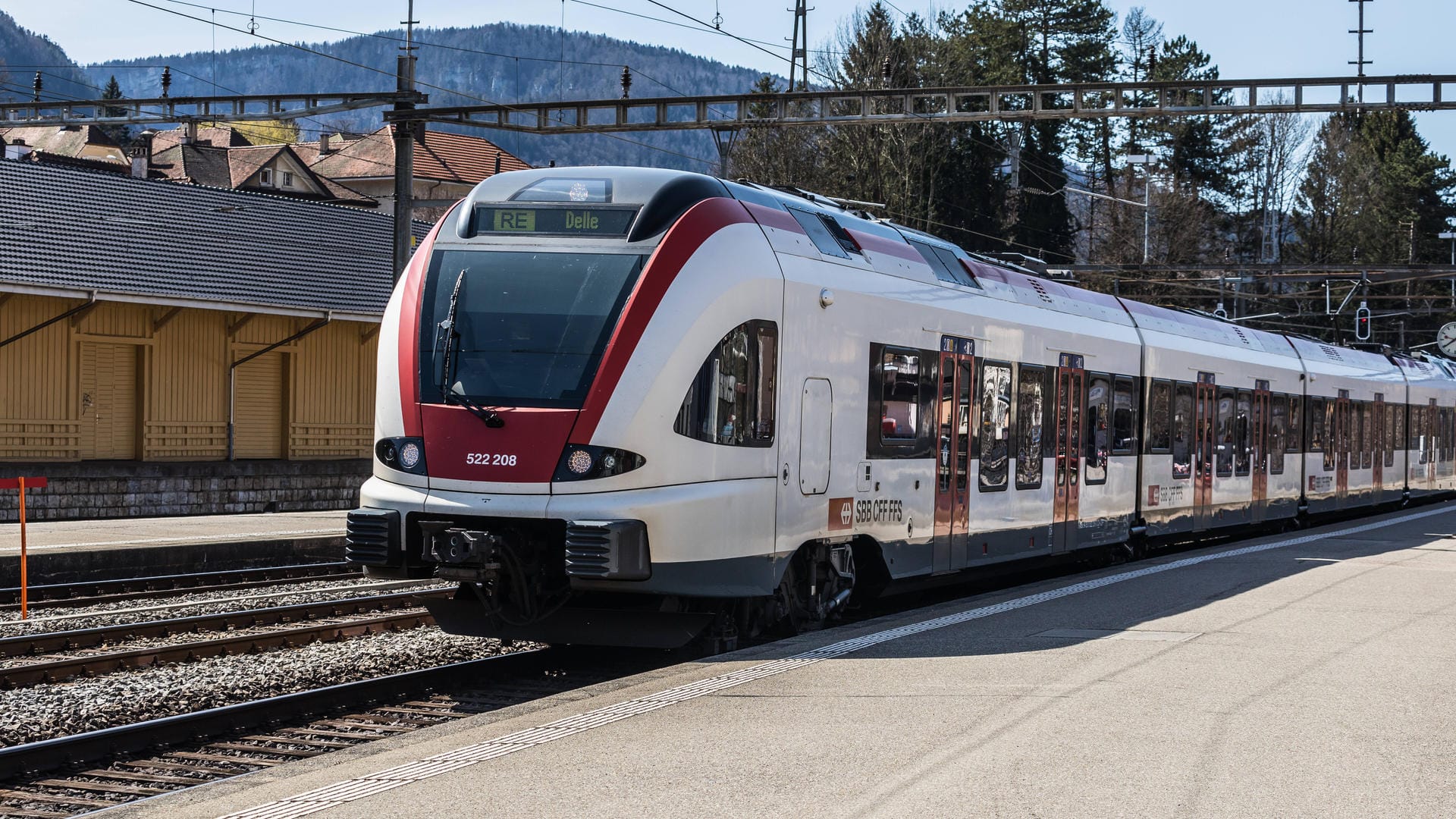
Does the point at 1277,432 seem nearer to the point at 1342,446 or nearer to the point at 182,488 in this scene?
the point at 1342,446

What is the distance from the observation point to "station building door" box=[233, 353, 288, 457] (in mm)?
27109

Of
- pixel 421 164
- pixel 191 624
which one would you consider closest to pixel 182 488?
pixel 191 624

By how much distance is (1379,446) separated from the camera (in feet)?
98.2

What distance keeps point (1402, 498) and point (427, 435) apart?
27.3 m

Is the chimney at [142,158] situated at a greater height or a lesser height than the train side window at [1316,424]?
greater

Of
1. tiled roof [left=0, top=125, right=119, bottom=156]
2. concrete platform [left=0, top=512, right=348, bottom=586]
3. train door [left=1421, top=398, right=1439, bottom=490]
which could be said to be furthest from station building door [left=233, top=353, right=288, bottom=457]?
tiled roof [left=0, top=125, right=119, bottom=156]

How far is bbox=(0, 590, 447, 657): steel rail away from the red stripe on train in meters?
1.91

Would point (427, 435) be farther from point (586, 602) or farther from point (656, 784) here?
point (656, 784)

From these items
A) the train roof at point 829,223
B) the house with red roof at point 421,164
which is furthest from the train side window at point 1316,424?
the house with red roof at point 421,164

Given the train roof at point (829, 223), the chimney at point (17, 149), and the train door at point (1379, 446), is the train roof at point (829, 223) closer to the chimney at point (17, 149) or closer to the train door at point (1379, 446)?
the train door at point (1379, 446)

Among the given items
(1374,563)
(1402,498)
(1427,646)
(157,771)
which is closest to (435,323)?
(157,771)

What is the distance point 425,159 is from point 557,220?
243ft

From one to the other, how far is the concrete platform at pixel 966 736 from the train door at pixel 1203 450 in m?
9.21

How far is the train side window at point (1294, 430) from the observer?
955 inches
